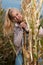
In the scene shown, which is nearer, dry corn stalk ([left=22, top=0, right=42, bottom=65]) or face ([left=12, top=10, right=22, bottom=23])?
dry corn stalk ([left=22, top=0, right=42, bottom=65])

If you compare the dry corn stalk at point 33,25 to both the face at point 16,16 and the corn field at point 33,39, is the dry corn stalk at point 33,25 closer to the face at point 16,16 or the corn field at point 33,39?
the corn field at point 33,39

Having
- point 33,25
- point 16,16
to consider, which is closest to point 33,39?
point 33,25

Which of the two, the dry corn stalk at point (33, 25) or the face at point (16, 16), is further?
the face at point (16, 16)

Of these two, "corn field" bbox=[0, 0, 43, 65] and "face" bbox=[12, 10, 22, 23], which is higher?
"face" bbox=[12, 10, 22, 23]

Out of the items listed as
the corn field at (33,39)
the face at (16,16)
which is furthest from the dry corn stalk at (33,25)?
the face at (16,16)

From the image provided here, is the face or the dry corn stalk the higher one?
the face

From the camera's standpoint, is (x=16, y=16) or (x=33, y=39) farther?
(x=16, y=16)

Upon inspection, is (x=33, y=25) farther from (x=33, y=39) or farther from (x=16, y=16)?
(x=16, y=16)

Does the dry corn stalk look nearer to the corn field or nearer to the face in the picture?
the corn field

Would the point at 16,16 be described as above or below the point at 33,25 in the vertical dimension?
above

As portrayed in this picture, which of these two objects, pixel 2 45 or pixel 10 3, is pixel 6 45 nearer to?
pixel 2 45

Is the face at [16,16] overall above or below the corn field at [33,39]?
above

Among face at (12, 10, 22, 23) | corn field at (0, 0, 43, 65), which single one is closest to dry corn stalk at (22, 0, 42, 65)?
corn field at (0, 0, 43, 65)

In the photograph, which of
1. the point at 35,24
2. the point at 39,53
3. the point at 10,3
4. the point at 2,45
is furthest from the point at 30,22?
the point at 10,3
